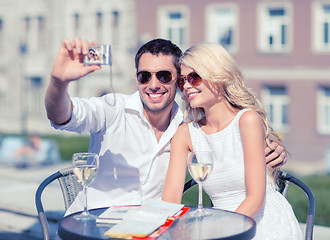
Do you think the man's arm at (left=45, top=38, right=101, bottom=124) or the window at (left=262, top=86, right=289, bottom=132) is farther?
the window at (left=262, top=86, right=289, bottom=132)

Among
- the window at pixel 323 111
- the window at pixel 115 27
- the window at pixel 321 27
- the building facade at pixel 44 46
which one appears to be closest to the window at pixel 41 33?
the building facade at pixel 44 46

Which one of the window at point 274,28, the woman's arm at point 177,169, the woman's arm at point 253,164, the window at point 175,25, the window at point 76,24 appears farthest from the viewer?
the window at point 76,24

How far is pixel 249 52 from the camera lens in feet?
66.3

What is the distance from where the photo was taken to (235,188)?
3.25 meters

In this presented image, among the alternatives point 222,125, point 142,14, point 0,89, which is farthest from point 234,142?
point 0,89

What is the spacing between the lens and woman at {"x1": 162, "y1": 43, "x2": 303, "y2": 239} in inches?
123

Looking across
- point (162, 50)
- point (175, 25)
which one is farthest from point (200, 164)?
point (175, 25)

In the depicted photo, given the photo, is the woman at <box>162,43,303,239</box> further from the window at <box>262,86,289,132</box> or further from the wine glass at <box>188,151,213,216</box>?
the window at <box>262,86,289,132</box>

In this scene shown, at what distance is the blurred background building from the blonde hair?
1306 cm

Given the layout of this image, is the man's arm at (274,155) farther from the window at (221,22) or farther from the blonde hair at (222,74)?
the window at (221,22)

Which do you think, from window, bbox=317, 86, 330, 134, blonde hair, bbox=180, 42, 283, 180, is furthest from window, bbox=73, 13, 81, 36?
blonde hair, bbox=180, 42, 283, 180

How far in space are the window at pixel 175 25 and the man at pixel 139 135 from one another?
57.5 ft

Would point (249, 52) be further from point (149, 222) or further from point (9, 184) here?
point (149, 222)

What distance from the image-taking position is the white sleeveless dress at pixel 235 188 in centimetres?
317
